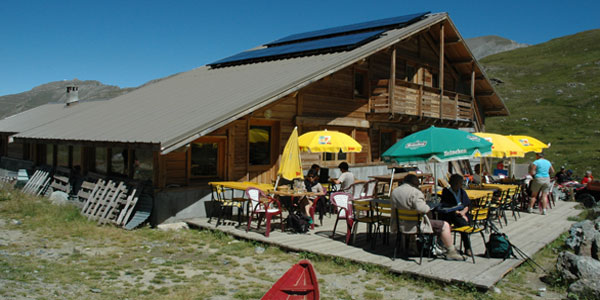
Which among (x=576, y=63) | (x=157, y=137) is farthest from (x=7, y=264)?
(x=576, y=63)

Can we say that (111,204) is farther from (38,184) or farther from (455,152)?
(455,152)

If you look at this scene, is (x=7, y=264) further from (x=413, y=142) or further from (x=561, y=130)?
(x=561, y=130)

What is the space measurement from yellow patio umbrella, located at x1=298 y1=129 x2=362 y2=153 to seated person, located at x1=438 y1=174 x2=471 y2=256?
14.5 ft

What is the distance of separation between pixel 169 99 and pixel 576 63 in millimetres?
83363

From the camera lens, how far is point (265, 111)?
1364 cm

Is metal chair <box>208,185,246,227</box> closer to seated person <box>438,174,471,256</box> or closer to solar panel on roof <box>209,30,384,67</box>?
seated person <box>438,174,471,256</box>

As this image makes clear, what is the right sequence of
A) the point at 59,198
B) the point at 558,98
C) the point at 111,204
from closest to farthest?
the point at 111,204
the point at 59,198
the point at 558,98

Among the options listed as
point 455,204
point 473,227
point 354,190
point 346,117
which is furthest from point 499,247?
point 346,117

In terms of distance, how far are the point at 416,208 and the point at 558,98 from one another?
195 ft

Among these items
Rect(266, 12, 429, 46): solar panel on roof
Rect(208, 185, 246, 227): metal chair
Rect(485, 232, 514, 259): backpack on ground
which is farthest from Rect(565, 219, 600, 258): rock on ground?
Rect(266, 12, 429, 46): solar panel on roof

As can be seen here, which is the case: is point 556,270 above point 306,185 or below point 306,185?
below

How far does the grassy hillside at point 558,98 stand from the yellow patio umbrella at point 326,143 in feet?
76.3

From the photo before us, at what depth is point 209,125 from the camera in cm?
1033

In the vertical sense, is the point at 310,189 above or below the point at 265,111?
below
